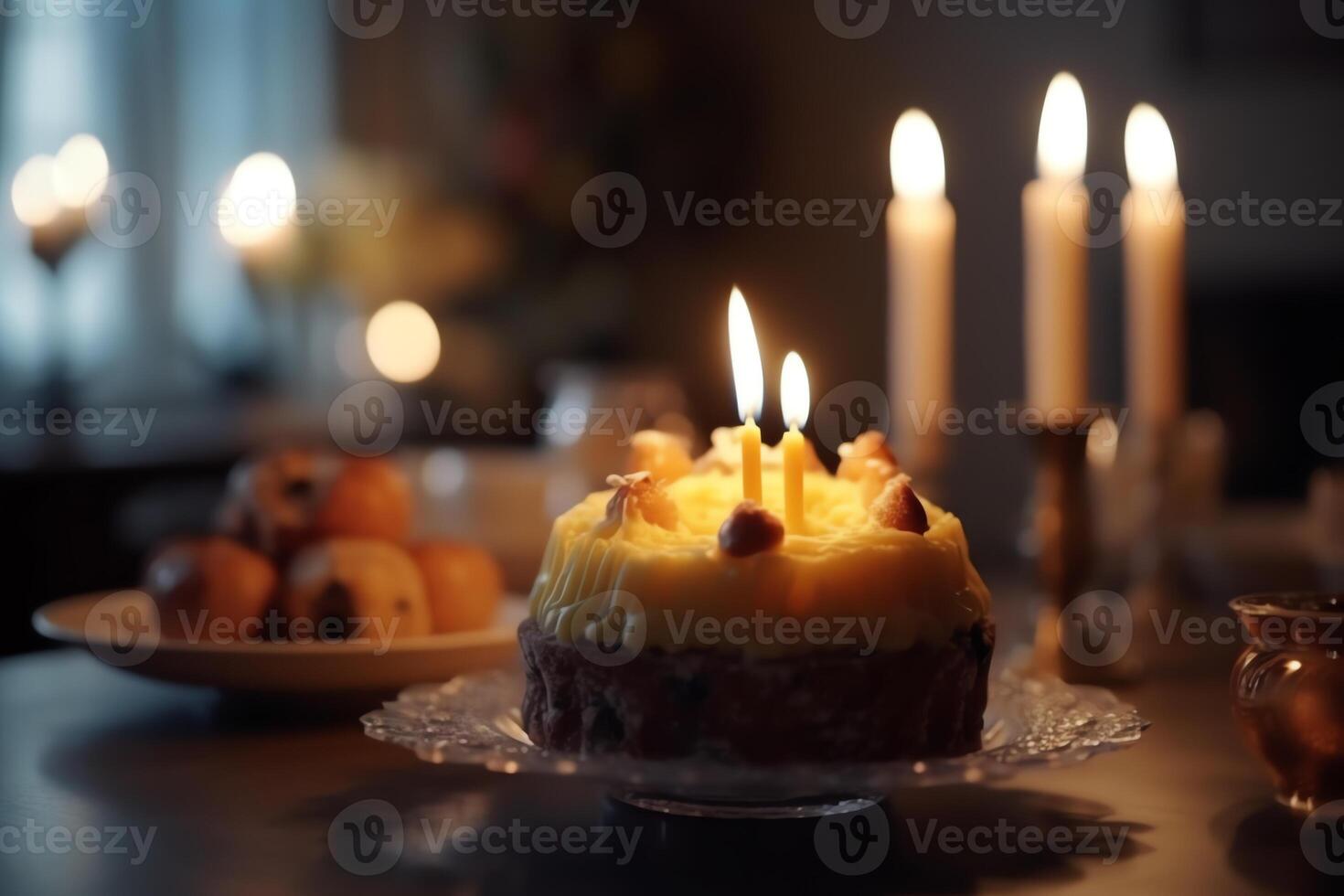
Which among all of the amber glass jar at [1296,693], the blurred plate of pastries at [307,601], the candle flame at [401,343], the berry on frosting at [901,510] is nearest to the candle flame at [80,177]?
the candle flame at [401,343]

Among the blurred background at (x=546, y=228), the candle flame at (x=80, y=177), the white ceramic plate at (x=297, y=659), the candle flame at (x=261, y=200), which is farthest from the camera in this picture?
the blurred background at (x=546, y=228)

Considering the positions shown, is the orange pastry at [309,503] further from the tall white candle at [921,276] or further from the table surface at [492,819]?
the tall white candle at [921,276]

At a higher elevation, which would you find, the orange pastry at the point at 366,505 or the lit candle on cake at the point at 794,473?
the lit candle on cake at the point at 794,473

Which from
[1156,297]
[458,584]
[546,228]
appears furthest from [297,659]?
[546,228]

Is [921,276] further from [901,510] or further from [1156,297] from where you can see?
[901,510]

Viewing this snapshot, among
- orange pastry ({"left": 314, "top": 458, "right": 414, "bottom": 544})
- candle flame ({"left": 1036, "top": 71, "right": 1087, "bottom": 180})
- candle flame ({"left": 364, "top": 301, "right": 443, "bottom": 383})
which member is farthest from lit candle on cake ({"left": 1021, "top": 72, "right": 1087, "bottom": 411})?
candle flame ({"left": 364, "top": 301, "right": 443, "bottom": 383})

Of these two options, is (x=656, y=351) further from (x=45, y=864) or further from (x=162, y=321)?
(x=45, y=864)

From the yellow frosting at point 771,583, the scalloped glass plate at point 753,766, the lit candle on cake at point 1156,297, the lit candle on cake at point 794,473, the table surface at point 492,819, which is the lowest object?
the table surface at point 492,819
